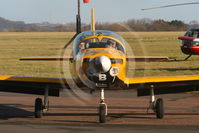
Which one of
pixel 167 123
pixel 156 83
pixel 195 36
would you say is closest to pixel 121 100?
pixel 156 83

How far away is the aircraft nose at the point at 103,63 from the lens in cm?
897

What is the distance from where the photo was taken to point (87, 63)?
9516mm

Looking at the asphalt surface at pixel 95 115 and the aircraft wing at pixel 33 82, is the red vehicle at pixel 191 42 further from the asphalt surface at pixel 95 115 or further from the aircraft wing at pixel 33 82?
the aircraft wing at pixel 33 82

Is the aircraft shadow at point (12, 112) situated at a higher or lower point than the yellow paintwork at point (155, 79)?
lower

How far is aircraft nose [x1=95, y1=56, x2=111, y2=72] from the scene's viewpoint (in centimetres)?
897

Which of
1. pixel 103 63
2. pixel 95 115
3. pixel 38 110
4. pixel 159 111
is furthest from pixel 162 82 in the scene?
pixel 38 110

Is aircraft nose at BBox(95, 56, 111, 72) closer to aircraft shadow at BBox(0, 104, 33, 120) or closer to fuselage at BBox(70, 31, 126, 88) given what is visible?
fuselage at BBox(70, 31, 126, 88)

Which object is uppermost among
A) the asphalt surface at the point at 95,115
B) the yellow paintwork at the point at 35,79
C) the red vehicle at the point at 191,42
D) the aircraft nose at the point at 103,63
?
the red vehicle at the point at 191,42

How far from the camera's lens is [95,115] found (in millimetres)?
10727

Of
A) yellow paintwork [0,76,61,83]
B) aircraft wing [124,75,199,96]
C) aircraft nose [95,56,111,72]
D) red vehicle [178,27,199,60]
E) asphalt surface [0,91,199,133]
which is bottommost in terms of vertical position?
asphalt surface [0,91,199,133]

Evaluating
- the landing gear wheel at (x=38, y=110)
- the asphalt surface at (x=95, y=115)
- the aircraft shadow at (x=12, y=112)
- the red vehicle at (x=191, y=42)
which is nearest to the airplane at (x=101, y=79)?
the landing gear wheel at (x=38, y=110)

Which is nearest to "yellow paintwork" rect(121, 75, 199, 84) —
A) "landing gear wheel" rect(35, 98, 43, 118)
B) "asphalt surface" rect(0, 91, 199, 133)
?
"asphalt surface" rect(0, 91, 199, 133)

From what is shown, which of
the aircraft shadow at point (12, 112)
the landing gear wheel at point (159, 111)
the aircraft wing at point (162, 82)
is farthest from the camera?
the aircraft shadow at point (12, 112)

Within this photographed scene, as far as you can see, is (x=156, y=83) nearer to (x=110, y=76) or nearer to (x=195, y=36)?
(x=110, y=76)
